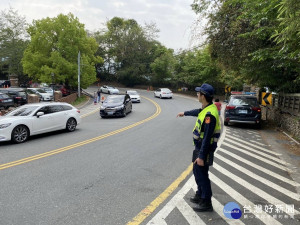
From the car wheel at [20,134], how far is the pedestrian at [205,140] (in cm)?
765

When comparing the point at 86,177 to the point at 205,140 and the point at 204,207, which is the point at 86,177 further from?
the point at 205,140

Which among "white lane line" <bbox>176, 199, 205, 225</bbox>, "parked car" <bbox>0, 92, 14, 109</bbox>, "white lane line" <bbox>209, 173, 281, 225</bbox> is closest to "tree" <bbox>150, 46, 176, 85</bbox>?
"parked car" <bbox>0, 92, 14, 109</bbox>

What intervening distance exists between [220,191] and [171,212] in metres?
1.33

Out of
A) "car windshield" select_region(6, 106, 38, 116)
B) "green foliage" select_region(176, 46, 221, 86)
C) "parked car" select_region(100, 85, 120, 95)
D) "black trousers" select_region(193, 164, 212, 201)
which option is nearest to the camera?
"black trousers" select_region(193, 164, 212, 201)

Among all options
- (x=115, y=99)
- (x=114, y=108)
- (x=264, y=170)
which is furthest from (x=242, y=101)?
(x=115, y=99)

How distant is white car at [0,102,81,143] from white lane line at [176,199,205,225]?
24.1 feet

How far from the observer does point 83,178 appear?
5.50m

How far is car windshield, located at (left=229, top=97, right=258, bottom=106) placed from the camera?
13195 mm

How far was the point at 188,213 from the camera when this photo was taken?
4.00 meters

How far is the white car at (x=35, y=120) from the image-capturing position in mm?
9133

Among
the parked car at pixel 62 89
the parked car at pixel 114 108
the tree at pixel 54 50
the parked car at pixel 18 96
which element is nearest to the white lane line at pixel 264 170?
the parked car at pixel 114 108

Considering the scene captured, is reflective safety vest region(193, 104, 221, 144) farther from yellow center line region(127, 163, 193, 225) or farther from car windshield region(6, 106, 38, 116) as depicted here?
car windshield region(6, 106, 38, 116)

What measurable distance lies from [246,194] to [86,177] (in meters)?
3.35

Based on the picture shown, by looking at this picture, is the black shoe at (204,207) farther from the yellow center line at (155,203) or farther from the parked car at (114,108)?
the parked car at (114,108)
